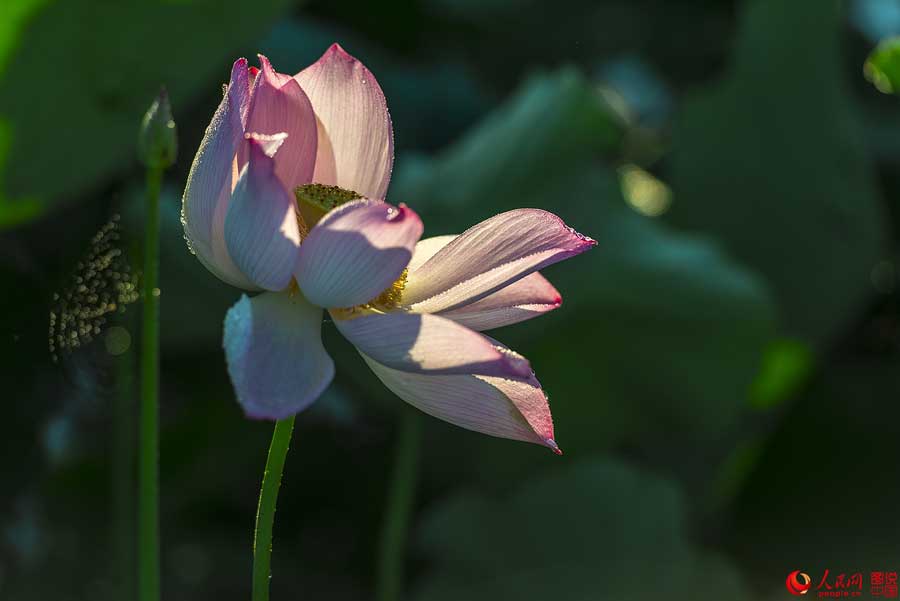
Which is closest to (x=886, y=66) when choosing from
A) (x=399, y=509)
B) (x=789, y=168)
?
(x=399, y=509)

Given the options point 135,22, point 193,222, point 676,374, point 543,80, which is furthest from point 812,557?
point 193,222

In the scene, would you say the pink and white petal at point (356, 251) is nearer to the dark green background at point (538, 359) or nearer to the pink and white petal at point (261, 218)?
the pink and white petal at point (261, 218)

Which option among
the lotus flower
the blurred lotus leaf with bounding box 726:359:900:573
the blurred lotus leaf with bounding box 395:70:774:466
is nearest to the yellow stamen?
the lotus flower

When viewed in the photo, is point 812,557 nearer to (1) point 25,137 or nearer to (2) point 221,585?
(2) point 221,585

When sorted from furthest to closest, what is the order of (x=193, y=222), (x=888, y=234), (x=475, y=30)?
(x=475, y=30) < (x=888, y=234) < (x=193, y=222)

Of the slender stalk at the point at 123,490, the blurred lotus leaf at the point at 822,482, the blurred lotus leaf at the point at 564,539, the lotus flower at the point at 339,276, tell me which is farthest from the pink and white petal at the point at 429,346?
the blurred lotus leaf at the point at 822,482

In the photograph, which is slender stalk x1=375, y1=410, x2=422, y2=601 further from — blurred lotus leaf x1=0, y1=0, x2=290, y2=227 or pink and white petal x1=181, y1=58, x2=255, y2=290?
pink and white petal x1=181, y1=58, x2=255, y2=290

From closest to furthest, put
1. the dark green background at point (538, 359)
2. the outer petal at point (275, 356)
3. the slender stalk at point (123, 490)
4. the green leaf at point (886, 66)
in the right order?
the outer petal at point (275, 356) → the green leaf at point (886, 66) → the slender stalk at point (123, 490) → the dark green background at point (538, 359)
